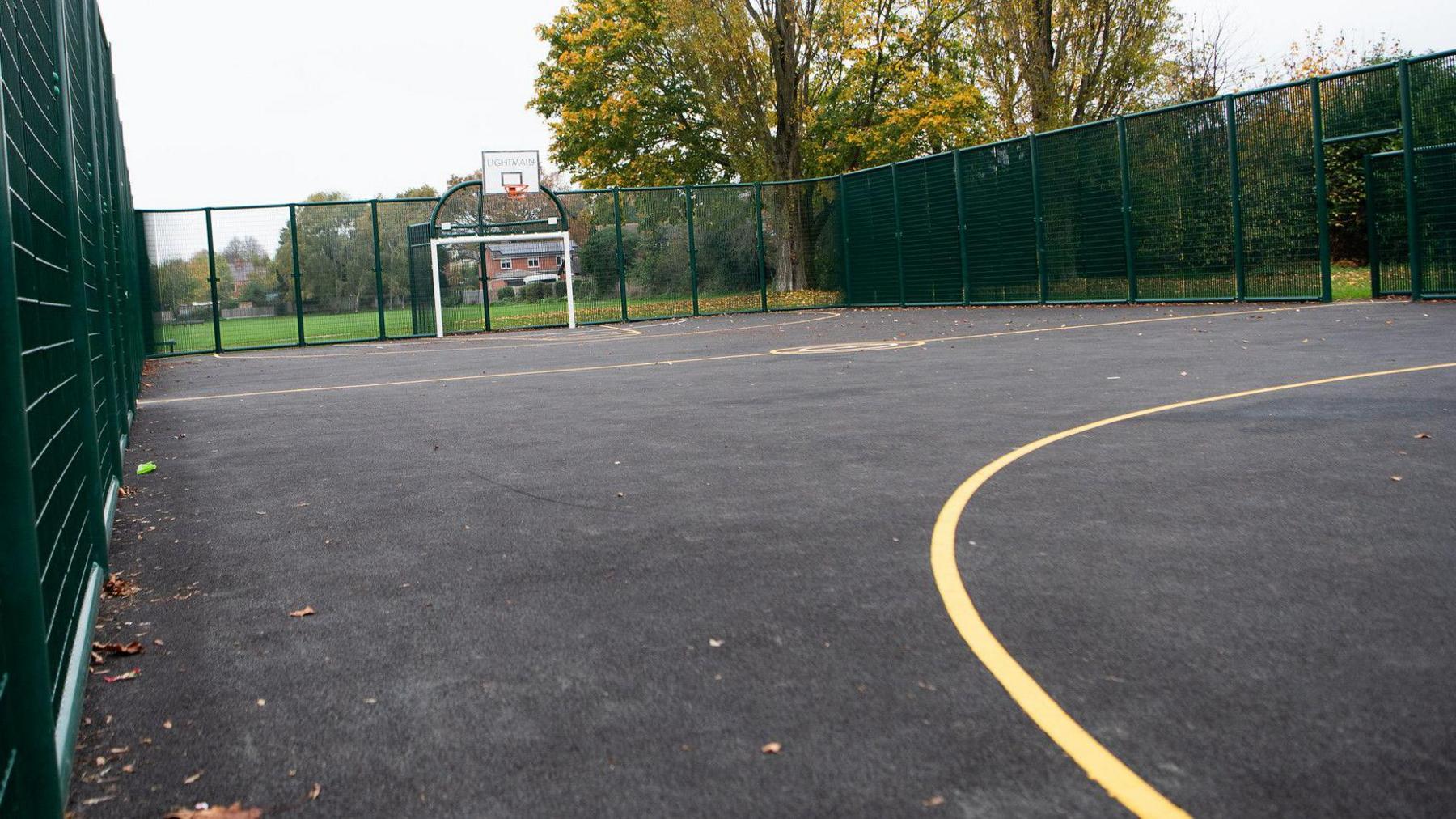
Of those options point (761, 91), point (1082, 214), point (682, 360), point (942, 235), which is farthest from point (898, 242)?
point (682, 360)

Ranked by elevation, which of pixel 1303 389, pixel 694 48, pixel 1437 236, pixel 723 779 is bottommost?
pixel 723 779

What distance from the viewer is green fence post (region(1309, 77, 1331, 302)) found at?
1833 cm

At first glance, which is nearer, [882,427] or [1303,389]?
[882,427]

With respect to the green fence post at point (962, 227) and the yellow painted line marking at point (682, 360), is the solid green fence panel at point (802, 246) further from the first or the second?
the yellow painted line marking at point (682, 360)

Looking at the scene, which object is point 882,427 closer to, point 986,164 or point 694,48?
point 986,164

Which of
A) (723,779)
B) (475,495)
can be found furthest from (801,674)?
(475,495)

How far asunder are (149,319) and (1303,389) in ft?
69.2

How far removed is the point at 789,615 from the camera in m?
4.11

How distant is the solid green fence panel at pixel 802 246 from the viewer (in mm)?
30797

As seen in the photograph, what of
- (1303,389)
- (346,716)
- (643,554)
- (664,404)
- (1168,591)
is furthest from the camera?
(664,404)

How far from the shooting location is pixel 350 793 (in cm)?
285

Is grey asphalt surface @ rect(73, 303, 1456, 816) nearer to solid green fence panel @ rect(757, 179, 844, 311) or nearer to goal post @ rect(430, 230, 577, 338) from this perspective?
goal post @ rect(430, 230, 577, 338)

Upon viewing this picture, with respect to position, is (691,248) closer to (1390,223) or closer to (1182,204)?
(1182,204)

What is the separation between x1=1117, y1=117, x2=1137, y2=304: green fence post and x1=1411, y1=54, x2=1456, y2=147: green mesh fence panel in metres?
5.06
